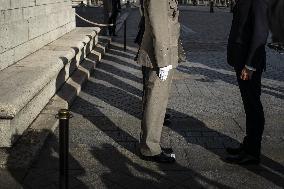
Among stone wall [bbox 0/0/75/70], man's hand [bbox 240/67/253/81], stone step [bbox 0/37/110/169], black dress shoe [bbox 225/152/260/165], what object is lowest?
black dress shoe [bbox 225/152/260/165]

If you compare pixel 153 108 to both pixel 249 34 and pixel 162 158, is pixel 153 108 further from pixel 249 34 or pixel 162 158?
pixel 249 34

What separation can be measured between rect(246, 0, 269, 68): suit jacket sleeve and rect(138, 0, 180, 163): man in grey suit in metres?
0.75

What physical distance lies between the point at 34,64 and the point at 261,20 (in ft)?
10.7

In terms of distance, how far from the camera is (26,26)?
6.77m

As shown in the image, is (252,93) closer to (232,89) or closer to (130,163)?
(130,163)

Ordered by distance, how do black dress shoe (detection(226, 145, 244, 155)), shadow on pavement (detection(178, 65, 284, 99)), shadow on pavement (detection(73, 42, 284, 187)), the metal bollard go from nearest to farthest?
the metal bollard < shadow on pavement (detection(73, 42, 284, 187)) < black dress shoe (detection(226, 145, 244, 155)) < shadow on pavement (detection(178, 65, 284, 99))

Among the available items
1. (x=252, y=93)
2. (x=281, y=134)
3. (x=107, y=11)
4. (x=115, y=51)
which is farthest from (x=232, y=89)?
(x=107, y=11)

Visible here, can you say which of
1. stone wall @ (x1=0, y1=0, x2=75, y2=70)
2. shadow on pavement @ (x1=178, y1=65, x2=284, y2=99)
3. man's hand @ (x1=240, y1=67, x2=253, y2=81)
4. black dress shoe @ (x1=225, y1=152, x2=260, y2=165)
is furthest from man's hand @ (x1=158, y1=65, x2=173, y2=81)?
shadow on pavement @ (x1=178, y1=65, x2=284, y2=99)

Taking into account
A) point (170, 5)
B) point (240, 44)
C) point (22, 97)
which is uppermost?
point (170, 5)

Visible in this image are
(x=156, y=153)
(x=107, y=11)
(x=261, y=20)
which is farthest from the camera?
(x=107, y=11)

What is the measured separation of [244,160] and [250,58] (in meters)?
1.09

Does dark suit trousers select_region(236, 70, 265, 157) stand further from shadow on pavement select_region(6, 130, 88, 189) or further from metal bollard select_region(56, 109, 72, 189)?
metal bollard select_region(56, 109, 72, 189)

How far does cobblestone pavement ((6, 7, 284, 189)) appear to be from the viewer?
4.05 meters

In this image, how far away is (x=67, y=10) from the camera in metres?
10.6
